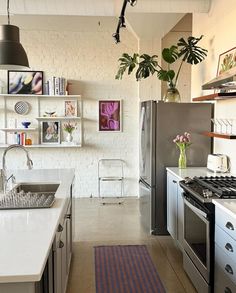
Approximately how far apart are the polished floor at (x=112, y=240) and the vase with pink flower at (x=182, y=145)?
966 mm

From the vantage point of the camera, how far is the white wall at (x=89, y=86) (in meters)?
6.32

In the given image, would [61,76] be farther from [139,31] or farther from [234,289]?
→ [234,289]

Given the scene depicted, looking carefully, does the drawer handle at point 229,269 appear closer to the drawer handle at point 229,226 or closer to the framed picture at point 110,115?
the drawer handle at point 229,226

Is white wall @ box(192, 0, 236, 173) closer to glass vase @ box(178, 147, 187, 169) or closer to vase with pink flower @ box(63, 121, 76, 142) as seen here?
glass vase @ box(178, 147, 187, 169)

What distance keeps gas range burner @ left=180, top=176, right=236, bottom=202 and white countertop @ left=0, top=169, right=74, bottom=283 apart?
3.55 feet

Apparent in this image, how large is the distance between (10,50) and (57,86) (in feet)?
10.6

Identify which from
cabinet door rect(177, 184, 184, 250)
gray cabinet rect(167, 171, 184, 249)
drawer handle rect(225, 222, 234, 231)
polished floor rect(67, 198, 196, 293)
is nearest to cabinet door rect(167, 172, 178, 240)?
gray cabinet rect(167, 171, 184, 249)

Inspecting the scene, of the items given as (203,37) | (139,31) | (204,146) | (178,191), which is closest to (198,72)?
(203,37)

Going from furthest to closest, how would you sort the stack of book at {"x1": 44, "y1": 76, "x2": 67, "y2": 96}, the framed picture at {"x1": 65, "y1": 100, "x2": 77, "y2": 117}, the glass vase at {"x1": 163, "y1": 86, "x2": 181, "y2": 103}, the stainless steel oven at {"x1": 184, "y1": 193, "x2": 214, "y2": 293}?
the framed picture at {"x1": 65, "y1": 100, "x2": 77, "y2": 117} → the stack of book at {"x1": 44, "y1": 76, "x2": 67, "y2": 96} → the glass vase at {"x1": 163, "y1": 86, "x2": 181, "y2": 103} → the stainless steel oven at {"x1": 184, "y1": 193, "x2": 214, "y2": 293}

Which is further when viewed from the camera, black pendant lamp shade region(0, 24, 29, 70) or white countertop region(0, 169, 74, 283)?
black pendant lamp shade region(0, 24, 29, 70)

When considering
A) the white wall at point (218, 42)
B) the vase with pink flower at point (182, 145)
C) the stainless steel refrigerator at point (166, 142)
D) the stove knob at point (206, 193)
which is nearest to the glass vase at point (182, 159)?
the vase with pink flower at point (182, 145)

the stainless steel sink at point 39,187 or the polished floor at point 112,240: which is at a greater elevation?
the stainless steel sink at point 39,187

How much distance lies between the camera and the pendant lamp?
116 inches

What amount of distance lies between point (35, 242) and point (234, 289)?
1.29m
